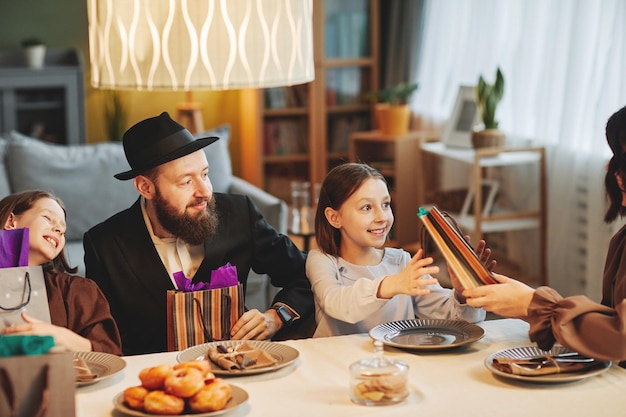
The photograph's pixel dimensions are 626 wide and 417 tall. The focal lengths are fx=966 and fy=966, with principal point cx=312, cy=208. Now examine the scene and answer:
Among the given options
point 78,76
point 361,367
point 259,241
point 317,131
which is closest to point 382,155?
point 317,131

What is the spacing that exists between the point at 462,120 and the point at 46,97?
258 centimetres

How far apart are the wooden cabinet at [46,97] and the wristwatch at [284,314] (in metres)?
3.79

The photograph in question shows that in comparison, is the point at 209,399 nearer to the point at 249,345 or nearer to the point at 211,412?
the point at 211,412

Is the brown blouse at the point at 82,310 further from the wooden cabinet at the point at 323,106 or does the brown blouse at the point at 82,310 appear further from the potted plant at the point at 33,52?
the potted plant at the point at 33,52

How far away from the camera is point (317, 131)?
19.9ft

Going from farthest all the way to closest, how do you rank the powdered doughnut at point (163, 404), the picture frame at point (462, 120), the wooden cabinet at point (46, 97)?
→ the wooden cabinet at point (46, 97) < the picture frame at point (462, 120) < the powdered doughnut at point (163, 404)

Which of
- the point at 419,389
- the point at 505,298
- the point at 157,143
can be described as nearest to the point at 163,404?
the point at 419,389

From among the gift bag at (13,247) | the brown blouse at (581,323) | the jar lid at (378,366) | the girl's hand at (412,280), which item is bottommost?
the jar lid at (378,366)

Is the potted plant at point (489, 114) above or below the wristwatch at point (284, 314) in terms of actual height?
above

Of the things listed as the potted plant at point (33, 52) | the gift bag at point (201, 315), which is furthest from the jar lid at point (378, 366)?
the potted plant at point (33, 52)

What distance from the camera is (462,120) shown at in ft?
16.3

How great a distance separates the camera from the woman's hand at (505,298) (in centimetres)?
194

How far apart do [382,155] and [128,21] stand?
404 cm

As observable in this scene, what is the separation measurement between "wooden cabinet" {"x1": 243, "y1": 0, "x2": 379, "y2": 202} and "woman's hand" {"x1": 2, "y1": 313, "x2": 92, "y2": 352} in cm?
399
